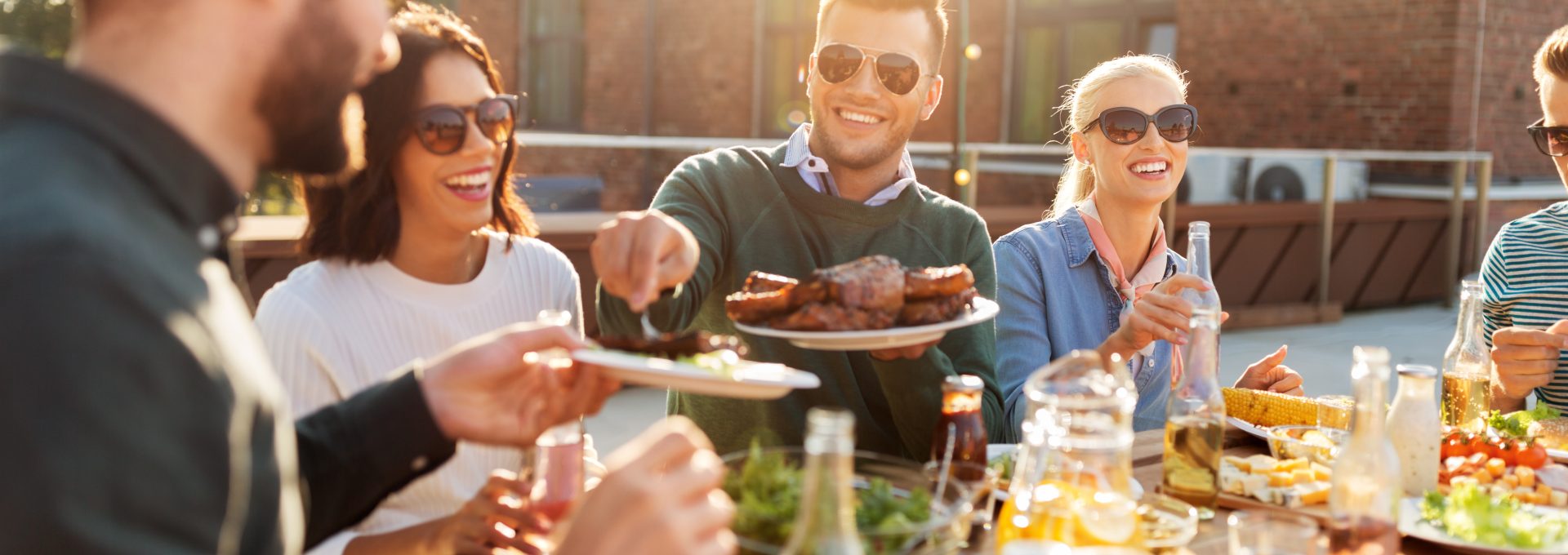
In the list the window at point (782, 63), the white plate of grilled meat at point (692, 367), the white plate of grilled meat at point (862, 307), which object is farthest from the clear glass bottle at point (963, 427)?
the window at point (782, 63)

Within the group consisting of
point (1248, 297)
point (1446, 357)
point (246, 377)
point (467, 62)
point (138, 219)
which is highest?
point (467, 62)

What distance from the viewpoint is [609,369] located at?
1509mm

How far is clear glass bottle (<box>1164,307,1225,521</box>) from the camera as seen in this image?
6.61ft

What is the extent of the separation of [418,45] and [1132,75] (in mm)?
1783

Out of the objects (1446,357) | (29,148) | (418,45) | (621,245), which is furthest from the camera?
(1446,357)

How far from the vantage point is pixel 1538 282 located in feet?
11.0

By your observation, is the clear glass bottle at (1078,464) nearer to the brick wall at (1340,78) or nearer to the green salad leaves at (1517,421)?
the green salad leaves at (1517,421)

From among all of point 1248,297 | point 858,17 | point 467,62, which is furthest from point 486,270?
point 1248,297

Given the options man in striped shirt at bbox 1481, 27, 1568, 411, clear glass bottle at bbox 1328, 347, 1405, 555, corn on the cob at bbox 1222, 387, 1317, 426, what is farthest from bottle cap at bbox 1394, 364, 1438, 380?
man in striped shirt at bbox 1481, 27, 1568, 411

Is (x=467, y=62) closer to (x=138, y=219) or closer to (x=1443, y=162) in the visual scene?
(x=138, y=219)

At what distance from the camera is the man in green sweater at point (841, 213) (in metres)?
2.79

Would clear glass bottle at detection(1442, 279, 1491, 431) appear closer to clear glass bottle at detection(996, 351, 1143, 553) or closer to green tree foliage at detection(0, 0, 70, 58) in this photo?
clear glass bottle at detection(996, 351, 1143, 553)

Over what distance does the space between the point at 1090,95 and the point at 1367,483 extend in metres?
1.87

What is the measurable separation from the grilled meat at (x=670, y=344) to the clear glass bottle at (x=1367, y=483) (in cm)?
80
